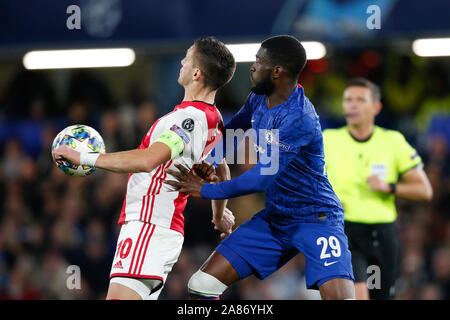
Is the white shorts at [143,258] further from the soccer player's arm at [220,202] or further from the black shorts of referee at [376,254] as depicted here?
the black shorts of referee at [376,254]

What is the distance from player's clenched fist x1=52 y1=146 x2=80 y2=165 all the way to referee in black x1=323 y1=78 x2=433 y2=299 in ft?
8.68

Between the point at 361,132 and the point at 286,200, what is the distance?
2.01 meters

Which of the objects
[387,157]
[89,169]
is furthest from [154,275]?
[387,157]

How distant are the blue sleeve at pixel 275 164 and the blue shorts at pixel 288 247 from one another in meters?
0.42

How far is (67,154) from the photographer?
12.9 ft

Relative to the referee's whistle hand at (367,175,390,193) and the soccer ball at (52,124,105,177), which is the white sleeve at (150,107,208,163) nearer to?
the soccer ball at (52,124,105,177)

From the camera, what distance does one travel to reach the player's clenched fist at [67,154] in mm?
3928

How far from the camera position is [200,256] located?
7.99 meters

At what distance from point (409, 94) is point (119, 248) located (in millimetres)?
6321

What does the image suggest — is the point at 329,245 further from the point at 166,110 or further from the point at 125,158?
the point at 166,110

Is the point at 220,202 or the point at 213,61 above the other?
the point at 213,61

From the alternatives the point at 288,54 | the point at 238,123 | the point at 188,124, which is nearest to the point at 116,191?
the point at 238,123

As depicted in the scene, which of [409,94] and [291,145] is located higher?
[409,94]

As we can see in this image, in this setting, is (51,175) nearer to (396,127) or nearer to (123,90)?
(123,90)
